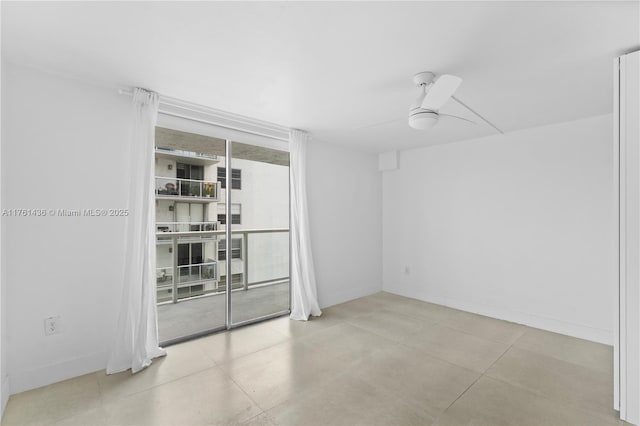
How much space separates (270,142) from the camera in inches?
154

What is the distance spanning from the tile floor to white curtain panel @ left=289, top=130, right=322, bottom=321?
1.70 ft

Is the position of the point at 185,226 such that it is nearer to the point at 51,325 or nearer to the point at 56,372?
the point at 51,325

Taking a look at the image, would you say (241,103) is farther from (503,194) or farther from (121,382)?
(503,194)

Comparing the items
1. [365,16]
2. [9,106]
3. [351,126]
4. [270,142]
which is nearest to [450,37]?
[365,16]

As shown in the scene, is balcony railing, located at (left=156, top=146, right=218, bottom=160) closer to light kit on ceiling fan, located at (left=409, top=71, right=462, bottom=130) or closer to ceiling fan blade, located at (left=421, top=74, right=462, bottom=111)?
light kit on ceiling fan, located at (left=409, top=71, right=462, bottom=130)

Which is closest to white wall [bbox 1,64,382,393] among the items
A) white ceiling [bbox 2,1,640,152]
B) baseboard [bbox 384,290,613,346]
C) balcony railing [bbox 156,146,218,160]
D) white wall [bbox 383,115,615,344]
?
white ceiling [bbox 2,1,640,152]

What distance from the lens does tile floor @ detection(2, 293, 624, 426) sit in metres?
2.01

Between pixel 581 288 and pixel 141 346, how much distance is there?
4592 mm

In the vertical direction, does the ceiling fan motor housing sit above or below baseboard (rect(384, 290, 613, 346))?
above

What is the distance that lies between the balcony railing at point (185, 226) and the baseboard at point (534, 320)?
3429mm

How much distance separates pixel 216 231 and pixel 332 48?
8.40 ft

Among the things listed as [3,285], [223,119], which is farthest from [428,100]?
[3,285]

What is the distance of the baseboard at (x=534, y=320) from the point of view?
3.25m

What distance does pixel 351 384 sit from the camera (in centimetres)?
240
